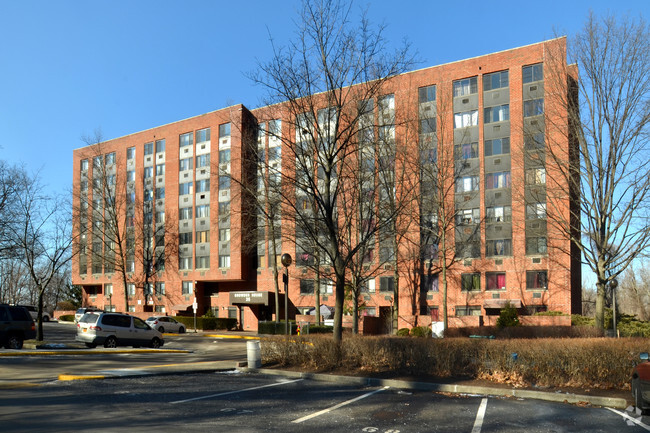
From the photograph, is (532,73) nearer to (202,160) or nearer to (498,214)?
(498,214)

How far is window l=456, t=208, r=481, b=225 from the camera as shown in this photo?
4588cm

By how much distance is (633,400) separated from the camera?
35.7ft

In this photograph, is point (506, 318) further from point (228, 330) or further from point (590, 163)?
point (228, 330)

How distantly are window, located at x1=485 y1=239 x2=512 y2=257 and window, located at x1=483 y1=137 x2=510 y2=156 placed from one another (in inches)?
277

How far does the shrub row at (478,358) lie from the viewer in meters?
12.6

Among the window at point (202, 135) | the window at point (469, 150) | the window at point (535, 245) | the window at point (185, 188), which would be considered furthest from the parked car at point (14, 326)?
the window at point (202, 135)

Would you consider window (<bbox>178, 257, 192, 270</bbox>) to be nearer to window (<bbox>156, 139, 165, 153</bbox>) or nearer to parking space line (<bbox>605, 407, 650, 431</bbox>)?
window (<bbox>156, 139, 165, 153</bbox>)

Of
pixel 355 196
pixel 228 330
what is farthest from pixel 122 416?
pixel 228 330

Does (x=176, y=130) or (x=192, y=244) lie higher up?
(x=176, y=130)

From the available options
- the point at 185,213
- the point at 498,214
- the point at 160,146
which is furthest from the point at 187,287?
the point at 498,214

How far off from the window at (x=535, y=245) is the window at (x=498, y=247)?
1445 millimetres

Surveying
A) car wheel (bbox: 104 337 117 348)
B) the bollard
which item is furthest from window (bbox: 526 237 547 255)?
the bollard

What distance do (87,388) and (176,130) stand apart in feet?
181

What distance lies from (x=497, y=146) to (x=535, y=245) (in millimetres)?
8432
